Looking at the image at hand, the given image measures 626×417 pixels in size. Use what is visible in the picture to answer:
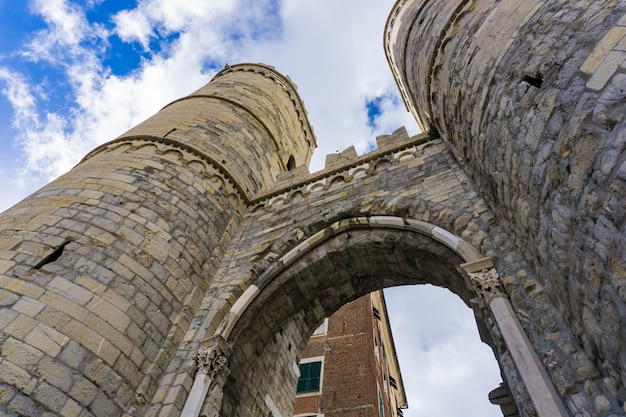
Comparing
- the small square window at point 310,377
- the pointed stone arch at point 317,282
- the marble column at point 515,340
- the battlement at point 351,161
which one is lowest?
the marble column at point 515,340

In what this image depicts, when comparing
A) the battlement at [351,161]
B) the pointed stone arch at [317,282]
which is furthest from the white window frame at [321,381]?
the battlement at [351,161]

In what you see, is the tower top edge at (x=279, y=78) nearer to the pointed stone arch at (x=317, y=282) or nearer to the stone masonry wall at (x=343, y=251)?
the stone masonry wall at (x=343, y=251)

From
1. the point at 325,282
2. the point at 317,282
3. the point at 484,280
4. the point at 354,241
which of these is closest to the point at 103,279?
the point at 317,282

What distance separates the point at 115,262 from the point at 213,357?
1573 mm

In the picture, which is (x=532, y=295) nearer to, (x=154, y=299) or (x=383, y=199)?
(x=383, y=199)

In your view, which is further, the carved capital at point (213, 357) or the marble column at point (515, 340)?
the carved capital at point (213, 357)

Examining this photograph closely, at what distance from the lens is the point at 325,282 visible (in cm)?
584

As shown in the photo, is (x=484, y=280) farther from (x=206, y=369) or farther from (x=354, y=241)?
(x=206, y=369)

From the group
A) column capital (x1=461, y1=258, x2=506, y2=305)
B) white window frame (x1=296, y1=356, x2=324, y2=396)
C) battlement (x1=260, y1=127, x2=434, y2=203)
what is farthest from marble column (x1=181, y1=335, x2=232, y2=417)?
white window frame (x1=296, y1=356, x2=324, y2=396)

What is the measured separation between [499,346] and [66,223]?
4.89m

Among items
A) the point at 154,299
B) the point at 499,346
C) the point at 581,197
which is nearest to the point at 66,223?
the point at 154,299

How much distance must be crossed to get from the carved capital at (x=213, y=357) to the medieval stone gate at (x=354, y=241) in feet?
0.07

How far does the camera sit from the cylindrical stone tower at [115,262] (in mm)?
3656

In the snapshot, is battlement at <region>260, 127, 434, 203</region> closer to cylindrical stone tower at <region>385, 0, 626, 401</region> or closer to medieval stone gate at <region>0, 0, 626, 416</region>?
medieval stone gate at <region>0, 0, 626, 416</region>
